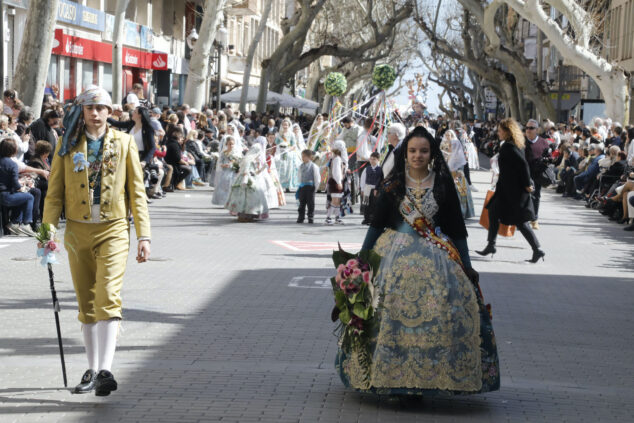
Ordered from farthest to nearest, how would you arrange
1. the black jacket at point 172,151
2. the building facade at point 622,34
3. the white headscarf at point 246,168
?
the building facade at point 622,34 < the black jacket at point 172,151 < the white headscarf at point 246,168

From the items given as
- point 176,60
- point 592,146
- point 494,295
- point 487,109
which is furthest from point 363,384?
point 487,109

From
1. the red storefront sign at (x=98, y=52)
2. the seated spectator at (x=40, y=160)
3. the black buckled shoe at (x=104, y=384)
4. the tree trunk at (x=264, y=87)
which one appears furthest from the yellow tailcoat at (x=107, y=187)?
the tree trunk at (x=264, y=87)

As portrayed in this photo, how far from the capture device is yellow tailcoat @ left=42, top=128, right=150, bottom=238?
6801 mm

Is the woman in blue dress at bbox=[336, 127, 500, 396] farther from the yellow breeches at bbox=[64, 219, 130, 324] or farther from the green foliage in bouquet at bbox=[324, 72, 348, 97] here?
the green foliage in bouquet at bbox=[324, 72, 348, 97]

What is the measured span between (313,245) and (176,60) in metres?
37.7

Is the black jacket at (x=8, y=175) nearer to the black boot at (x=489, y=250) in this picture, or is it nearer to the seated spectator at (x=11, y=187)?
the seated spectator at (x=11, y=187)

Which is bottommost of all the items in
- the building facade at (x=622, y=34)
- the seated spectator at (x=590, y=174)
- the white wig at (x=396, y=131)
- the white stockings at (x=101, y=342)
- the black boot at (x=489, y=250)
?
the black boot at (x=489, y=250)

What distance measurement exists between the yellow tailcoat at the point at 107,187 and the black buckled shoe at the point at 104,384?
0.81 m

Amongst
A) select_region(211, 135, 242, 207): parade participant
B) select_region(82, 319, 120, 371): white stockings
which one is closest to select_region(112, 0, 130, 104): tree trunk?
select_region(211, 135, 242, 207): parade participant

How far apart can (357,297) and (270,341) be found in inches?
93.2

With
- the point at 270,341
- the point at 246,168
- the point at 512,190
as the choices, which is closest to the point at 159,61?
the point at 246,168

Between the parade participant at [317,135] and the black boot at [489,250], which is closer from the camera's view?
the black boot at [489,250]

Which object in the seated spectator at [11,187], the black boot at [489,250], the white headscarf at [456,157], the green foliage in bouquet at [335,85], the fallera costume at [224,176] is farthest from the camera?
the green foliage in bouquet at [335,85]

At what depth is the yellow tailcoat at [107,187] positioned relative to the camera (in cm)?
680
